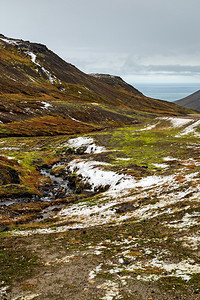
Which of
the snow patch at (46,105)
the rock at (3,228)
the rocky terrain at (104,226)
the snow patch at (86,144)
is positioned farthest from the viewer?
the snow patch at (46,105)

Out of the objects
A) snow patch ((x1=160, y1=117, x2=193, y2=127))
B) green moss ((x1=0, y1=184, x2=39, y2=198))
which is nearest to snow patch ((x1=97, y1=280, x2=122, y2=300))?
green moss ((x1=0, y1=184, x2=39, y2=198))

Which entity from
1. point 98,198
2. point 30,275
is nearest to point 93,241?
point 30,275

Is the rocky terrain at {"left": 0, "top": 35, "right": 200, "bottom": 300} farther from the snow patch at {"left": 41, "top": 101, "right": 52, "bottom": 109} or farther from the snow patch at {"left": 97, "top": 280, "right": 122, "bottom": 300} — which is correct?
the snow patch at {"left": 41, "top": 101, "right": 52, "bottom": 109}

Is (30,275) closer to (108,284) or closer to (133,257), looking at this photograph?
(108,284)

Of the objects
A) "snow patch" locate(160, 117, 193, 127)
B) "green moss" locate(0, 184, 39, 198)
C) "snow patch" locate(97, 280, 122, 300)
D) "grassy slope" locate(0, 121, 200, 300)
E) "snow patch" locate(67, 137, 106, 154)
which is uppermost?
"snow patch" locate(160, 117, 193, 127)

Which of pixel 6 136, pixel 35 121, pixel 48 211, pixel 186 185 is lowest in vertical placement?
pixel 48 211

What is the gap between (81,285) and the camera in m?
15.4

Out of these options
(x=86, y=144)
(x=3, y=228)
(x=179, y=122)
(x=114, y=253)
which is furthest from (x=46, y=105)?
(x=114, y=253)

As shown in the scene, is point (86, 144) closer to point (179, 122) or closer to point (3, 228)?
point (179, 122)

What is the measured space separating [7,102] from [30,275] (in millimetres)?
155138

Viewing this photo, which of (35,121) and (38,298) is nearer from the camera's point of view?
(38,298)

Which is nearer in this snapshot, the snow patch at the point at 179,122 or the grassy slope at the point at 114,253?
the grassy slope at the point at 114,253

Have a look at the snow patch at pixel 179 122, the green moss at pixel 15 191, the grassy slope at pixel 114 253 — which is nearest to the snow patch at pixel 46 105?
the snow patch at pixel 179 122

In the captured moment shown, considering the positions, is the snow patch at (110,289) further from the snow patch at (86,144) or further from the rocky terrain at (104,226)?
the snow patch at (86,144)
